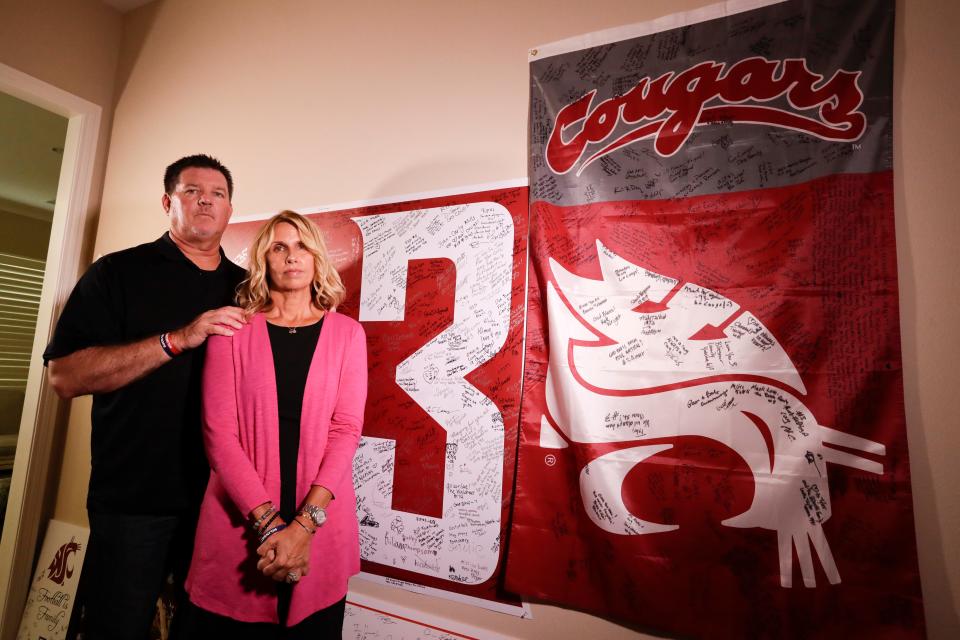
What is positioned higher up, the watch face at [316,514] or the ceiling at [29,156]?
the ceiling at [29,156]

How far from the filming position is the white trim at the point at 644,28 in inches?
45.8

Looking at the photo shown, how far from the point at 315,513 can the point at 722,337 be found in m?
1.04

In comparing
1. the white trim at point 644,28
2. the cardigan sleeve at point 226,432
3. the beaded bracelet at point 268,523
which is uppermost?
the white trim at point 644,28

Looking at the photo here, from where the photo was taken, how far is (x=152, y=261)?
144 cm

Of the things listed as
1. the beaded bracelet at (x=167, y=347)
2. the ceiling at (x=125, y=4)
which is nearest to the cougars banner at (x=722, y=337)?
the beaded bracelet at (x=167, y=347)

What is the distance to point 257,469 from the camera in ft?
3.56

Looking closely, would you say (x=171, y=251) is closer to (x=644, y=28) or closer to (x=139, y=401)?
(x=139, y=401)

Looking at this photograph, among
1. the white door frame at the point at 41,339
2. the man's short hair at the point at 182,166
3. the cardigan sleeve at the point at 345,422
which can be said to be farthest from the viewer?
the white door frame at the point at 41,339

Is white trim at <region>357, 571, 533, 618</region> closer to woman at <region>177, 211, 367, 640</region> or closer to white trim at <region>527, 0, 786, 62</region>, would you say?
woman at <region>177, 211, 367, 640</region>

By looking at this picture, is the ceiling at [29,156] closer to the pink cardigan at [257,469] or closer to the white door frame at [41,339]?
the white door frame at [41,339]

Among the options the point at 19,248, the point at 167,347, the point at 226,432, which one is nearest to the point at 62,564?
the point at 167,347

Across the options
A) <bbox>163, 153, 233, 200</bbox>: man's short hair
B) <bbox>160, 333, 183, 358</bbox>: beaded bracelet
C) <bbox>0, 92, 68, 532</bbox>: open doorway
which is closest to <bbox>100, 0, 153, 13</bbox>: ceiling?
<bbox>0, 92, 68, 532</bbox>: open doorway

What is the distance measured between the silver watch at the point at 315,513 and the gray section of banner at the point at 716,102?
100 cm

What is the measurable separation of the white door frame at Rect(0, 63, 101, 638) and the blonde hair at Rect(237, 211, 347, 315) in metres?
1.48
